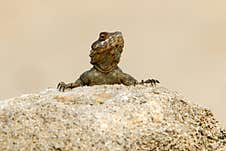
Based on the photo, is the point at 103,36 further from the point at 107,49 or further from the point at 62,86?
the point at 62,86

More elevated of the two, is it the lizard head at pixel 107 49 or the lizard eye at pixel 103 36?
the lizard eye at pixel 103 36

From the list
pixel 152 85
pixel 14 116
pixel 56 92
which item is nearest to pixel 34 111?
pixel 14 116

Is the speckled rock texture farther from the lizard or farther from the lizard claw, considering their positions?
the lizard

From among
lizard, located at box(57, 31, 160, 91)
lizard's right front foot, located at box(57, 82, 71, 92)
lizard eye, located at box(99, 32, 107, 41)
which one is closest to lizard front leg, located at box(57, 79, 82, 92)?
lizard's right front foot, located at box(57, 82, 71, 92)

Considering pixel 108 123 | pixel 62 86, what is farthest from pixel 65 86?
pixel 108 123

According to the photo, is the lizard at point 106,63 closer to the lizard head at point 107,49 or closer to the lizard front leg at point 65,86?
the lizard head at point 107,49

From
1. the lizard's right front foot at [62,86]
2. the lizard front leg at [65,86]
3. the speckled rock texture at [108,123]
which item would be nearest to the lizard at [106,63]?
the lizard front leg at [65,86]
